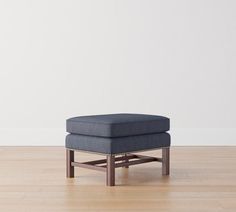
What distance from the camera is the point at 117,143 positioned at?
3932 mm

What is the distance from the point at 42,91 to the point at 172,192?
2.99m

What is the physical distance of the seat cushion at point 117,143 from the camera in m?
3.93

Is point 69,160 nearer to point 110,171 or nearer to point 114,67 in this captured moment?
point 110,171

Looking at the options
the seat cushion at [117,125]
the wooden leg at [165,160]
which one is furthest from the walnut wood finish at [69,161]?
the wooden leg at [165,160]

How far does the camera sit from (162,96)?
20.9 feet

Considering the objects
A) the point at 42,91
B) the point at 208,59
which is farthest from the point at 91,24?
the point at 208,59

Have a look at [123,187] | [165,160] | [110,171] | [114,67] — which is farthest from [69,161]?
[114,67]

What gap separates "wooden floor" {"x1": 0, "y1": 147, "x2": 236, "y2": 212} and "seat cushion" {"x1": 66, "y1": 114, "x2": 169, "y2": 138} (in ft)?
1.19

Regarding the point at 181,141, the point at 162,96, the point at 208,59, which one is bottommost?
the point at 181,141

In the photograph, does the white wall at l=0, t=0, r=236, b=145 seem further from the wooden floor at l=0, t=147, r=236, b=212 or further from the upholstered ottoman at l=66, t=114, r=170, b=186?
the upholstered ottoman at l=66, t=114, r=170, b=186

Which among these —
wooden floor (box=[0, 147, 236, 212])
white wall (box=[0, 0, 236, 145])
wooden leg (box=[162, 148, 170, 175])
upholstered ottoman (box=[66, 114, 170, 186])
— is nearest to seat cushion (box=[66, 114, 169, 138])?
upholstered ottoman (box=[66, 114, 170, 186])

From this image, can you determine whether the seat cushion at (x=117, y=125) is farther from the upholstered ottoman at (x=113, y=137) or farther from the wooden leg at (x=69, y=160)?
the wooden leg at (x=69, y=160)

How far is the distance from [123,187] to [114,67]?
2629 mm

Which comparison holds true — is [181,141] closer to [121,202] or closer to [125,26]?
[125,26]
